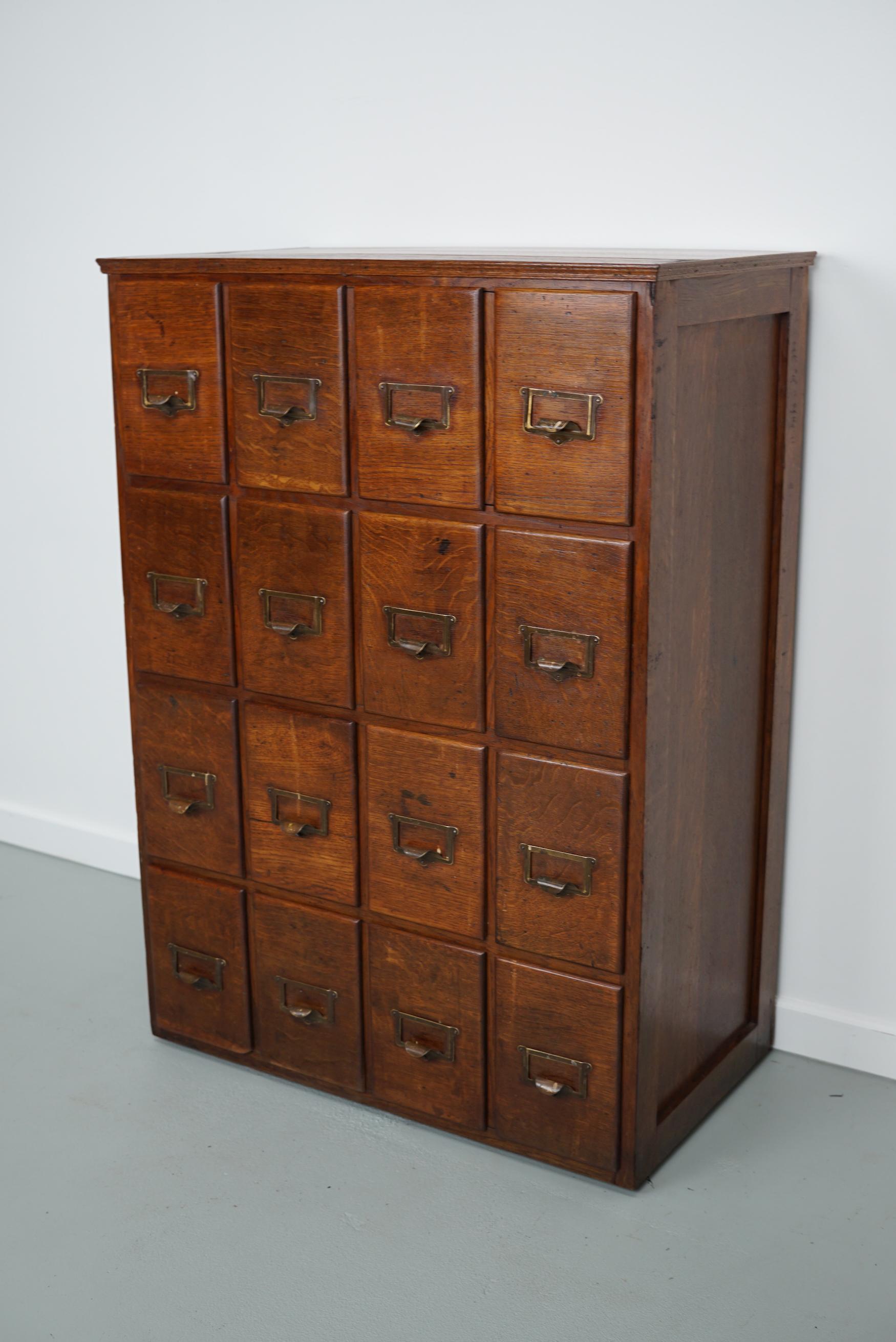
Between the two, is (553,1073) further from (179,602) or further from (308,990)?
(179,602)

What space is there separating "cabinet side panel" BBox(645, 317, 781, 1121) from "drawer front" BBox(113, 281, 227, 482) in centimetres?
79

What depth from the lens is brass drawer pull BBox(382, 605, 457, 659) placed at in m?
2.21

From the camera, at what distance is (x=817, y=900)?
2.64m

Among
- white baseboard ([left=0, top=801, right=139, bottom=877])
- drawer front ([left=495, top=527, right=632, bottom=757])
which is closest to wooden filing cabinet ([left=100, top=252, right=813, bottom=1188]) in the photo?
drawer front ([left=495, top=527, right=632, bottom=757])

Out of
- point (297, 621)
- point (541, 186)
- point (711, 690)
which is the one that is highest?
point (541, 186)

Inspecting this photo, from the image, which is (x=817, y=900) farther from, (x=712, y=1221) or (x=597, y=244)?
(x=597, y=244)

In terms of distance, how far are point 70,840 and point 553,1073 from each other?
70.4 inches

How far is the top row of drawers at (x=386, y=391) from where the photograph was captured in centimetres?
200

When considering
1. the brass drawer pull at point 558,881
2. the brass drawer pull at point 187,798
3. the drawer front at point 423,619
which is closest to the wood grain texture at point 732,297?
the drawer front at point 423,619

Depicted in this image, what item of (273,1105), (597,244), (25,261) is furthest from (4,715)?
(597,244)

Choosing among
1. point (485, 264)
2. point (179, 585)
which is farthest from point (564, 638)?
point (179, 585)

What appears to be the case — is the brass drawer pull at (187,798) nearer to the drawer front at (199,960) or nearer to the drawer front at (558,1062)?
the drawer front at (199,960)

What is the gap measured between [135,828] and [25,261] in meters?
1.38

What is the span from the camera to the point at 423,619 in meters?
2.23
